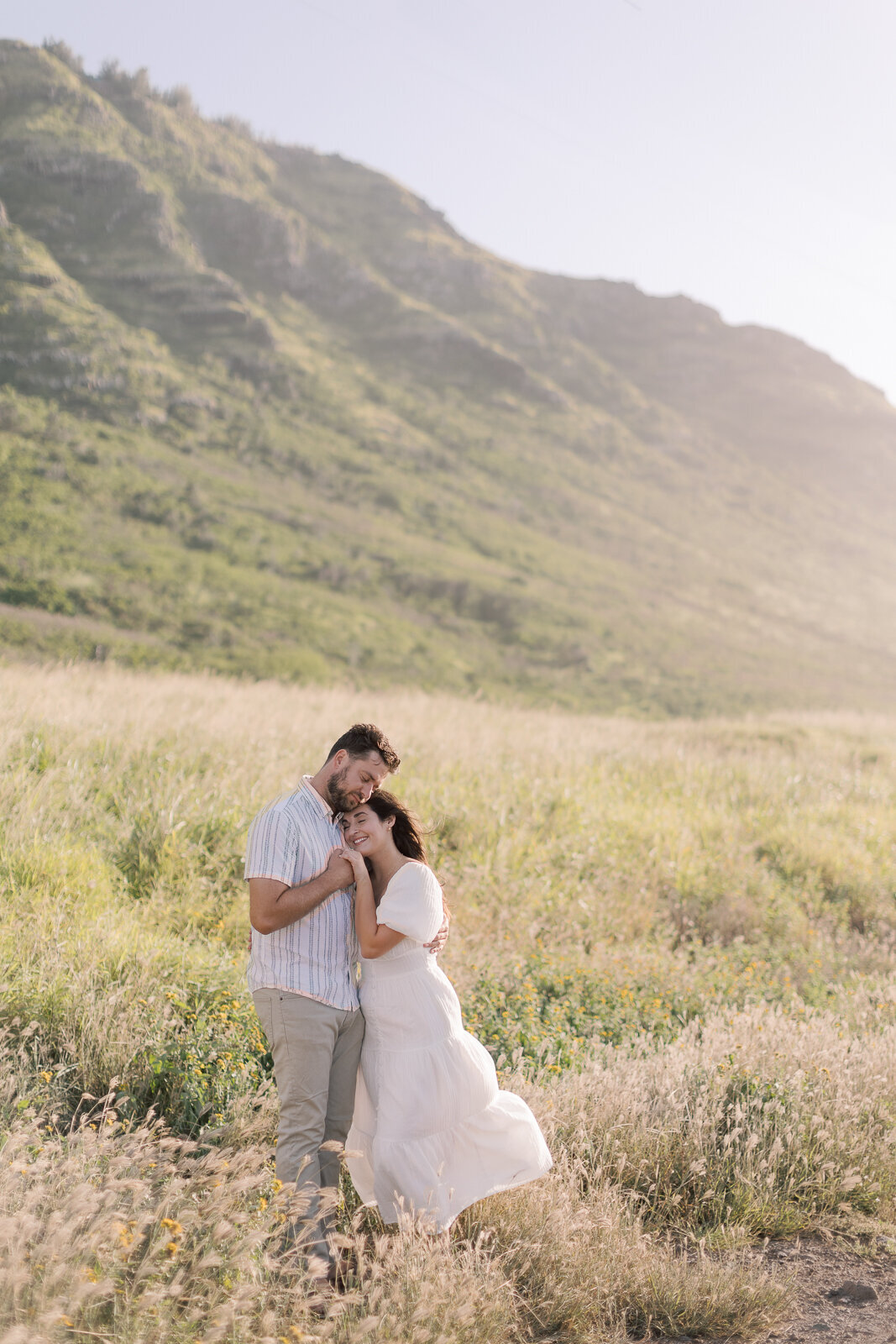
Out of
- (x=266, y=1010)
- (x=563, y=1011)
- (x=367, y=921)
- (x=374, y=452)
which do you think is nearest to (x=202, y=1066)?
(x=266, y=1010)

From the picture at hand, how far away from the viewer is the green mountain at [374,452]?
132ft

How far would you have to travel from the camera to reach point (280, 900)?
10.0ft

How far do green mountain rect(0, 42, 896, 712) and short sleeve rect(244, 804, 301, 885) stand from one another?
28.9 metres

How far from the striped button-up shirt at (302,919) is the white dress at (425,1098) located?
0.55ft

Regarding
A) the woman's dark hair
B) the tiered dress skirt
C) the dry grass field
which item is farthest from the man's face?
the dry grass field

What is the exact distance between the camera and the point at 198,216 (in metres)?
92.7

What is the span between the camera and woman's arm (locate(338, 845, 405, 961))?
315cm

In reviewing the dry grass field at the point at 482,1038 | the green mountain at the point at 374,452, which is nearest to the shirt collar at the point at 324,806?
the dry grass field at the point at 482,1038

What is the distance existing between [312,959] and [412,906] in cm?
43

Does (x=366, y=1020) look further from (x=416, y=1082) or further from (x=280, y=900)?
(x=280, y=900)

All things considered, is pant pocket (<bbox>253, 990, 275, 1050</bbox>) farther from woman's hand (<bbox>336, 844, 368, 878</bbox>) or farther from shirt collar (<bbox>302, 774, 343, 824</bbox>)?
shirt collar (<bbox>302, 774, 343, 824</bbox>)

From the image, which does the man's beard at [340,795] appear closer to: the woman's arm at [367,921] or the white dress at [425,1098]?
the woman's arm at [367,921]

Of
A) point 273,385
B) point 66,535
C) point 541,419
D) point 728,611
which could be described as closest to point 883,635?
point 728,611

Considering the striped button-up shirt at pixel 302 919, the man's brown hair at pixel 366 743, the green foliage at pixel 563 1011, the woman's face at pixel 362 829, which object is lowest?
the green foliage at pixel 563 1011
